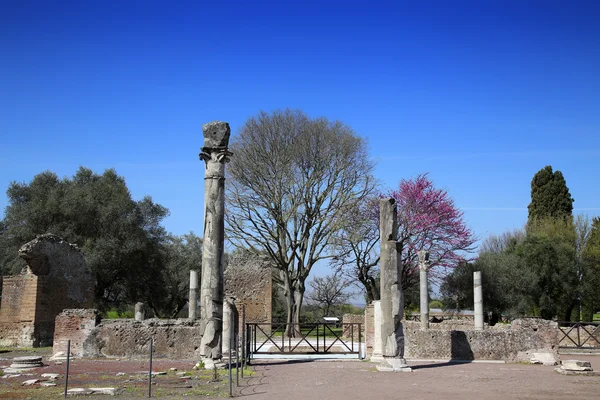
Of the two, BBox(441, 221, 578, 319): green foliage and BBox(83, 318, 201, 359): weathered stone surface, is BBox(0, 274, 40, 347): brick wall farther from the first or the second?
BBox(441, 221, 578, 319): green foliage

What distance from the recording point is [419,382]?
39.9 ft

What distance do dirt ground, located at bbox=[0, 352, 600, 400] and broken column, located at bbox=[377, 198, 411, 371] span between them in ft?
1.86

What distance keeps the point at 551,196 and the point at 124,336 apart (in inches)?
1272

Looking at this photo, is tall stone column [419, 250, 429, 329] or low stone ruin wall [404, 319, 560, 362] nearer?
low stone ruin wall [404, 319, 560, 362]

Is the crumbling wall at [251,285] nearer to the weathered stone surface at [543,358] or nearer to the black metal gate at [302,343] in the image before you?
the black metal gate at [302,343]

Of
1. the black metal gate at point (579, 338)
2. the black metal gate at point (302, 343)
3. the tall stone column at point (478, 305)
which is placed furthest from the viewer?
the tall stone column at point (478, 305)

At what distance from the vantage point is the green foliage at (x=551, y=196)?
39875mm

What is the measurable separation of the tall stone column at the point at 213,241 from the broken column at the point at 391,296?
4.09m

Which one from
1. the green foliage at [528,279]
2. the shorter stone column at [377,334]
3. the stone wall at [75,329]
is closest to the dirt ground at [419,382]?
the shorter stone column at [377,334]

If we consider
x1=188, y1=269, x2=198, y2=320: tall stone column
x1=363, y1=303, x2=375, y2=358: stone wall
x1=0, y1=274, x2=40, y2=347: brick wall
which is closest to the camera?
x1=363, y1=303, x2=375, y2=358: stone wall

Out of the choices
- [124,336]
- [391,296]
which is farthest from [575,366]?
→ [124,336]

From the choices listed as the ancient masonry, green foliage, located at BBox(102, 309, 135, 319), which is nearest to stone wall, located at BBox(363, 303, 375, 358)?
the ancient masonry

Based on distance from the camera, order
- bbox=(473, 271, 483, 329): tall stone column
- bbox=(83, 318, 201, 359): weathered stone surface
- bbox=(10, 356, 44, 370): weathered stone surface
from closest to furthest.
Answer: bbox=(10, 356, 44, 370): weathered stone surface < bbox=(83, 318, 201, 359): weathered stone surface < bbox=(473, 271, 483, 329): tall stone column

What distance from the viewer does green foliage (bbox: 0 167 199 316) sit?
1208 inches
